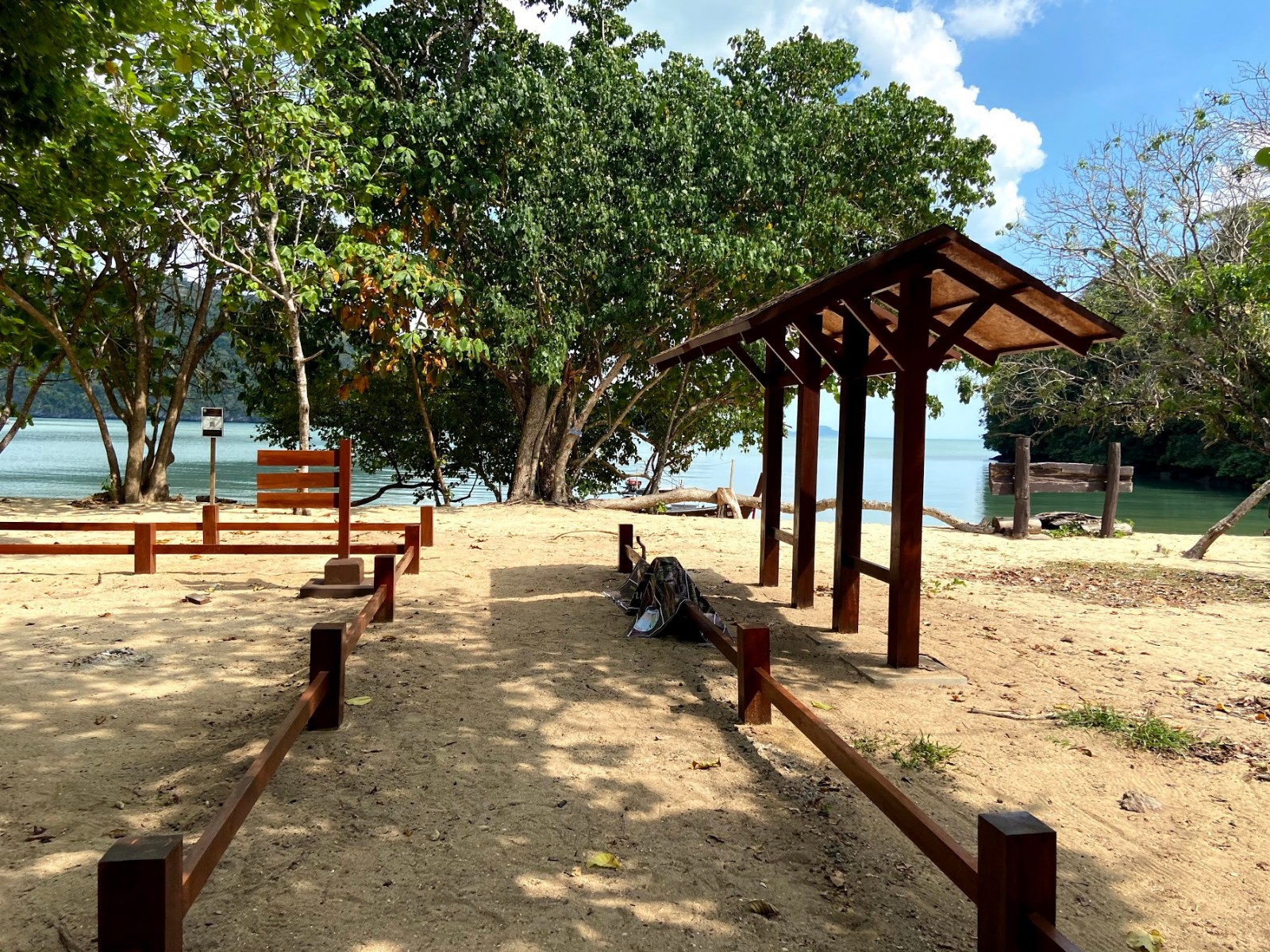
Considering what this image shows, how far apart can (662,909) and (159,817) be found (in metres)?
2.02

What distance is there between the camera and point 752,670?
4.38 m

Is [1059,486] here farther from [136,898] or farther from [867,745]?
[136,898]

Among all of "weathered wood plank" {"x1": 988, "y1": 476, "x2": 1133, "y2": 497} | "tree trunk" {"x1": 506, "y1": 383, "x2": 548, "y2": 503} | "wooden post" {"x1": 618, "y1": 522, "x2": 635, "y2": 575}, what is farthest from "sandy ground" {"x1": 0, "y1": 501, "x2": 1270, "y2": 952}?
"tree trunk" {"x1": 506, "y1": 383, "x2": 548, "y2": 503}

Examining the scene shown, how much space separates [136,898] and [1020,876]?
2089mm

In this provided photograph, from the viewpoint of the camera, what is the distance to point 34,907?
8.77ft

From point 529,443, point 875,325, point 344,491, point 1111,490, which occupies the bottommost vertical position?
point 1111,490

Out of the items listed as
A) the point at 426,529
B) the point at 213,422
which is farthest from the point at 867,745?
the point at 213,422

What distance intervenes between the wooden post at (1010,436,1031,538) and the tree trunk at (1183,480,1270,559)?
2.33 meters

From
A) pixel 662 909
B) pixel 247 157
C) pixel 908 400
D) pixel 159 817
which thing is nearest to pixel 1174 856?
pixel 662 909

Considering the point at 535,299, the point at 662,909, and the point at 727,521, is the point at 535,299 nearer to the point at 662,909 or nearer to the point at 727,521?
the point at 727,521

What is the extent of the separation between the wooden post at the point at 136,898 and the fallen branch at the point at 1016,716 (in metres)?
4.23

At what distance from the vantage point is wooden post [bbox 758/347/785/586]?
820cm

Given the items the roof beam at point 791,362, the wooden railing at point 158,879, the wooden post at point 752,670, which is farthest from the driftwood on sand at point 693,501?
the wooden railing at point 158,879

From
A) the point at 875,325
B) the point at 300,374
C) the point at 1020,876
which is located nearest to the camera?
the point at 1020,876
